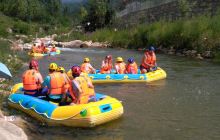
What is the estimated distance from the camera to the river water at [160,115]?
30.1 ft

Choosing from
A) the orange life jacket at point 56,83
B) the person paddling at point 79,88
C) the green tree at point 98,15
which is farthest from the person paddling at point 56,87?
the green tree at point 98,15

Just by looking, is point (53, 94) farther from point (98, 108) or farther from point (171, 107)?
point (171, 107)

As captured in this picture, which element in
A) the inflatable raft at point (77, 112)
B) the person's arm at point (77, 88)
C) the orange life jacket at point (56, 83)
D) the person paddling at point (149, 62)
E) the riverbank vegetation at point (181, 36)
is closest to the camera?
the inflatable raft at point (77, 112)

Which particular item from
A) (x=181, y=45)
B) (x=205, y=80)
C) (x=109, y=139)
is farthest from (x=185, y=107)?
(x=181, y=45)

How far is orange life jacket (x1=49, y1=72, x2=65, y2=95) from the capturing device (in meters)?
10.5

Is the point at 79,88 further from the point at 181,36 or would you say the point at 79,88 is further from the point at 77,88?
the point at 181,36

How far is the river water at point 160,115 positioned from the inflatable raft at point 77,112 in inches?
5.9

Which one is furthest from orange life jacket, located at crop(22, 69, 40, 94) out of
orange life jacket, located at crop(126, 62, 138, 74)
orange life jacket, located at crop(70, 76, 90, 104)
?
orange life jacket, located at crop(126, 62, 138, 74)

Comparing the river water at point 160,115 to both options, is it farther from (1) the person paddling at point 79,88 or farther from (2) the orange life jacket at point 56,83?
(2) the orange life jacket at point 56,83

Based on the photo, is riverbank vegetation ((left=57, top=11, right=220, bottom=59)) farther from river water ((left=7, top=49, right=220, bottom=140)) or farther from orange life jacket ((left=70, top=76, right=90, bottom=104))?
orange life jacket ((left=70, top=76, right=90, bottom=104))

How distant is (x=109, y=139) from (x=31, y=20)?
81.7 metres

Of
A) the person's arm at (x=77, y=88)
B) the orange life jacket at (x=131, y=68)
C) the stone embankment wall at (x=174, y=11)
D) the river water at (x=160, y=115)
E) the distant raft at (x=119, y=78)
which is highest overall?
the stone embankment wall at (x=174, y=11)

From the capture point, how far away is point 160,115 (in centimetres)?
1086

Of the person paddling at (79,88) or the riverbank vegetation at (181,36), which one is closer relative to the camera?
the person paddling at (79,88)
